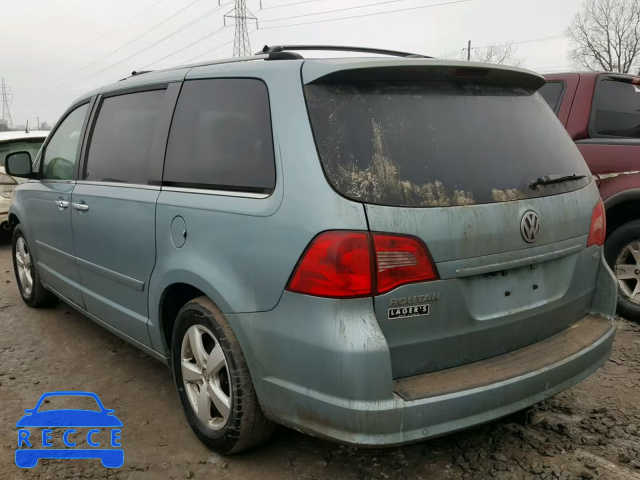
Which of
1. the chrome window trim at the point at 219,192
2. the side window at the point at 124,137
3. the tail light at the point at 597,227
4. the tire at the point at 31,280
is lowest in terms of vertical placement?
the tire at the point at 31,280

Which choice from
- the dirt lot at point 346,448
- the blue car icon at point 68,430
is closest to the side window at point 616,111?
the dirt lot at point 346,448

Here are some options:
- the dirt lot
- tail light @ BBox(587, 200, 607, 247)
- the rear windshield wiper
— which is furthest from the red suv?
the rear windshield wiper

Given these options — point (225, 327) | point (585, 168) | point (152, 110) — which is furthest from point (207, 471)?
point (585, 168)

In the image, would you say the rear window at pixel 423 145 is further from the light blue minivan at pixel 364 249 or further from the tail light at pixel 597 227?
the tail light at pixel 597 227

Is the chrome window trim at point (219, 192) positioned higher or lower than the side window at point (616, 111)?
lower

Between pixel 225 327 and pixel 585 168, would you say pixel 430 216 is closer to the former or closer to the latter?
pixel 225 327

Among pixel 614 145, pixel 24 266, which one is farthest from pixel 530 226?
pixel 24 266

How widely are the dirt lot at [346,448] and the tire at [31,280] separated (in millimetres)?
1166

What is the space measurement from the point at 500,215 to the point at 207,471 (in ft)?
5.72

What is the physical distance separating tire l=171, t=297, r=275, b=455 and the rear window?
2.95 ft

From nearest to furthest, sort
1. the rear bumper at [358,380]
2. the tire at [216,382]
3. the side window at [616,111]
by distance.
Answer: the rear bumper at [358,380] → the tire at [216,382] → the side window at [616,111]

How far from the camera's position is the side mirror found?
434cm

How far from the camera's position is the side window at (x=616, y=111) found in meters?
4.71

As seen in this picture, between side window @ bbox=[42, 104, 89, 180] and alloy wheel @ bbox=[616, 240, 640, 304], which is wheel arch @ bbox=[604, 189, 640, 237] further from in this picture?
side window @ bbox=[42, 104, 89, 180]
